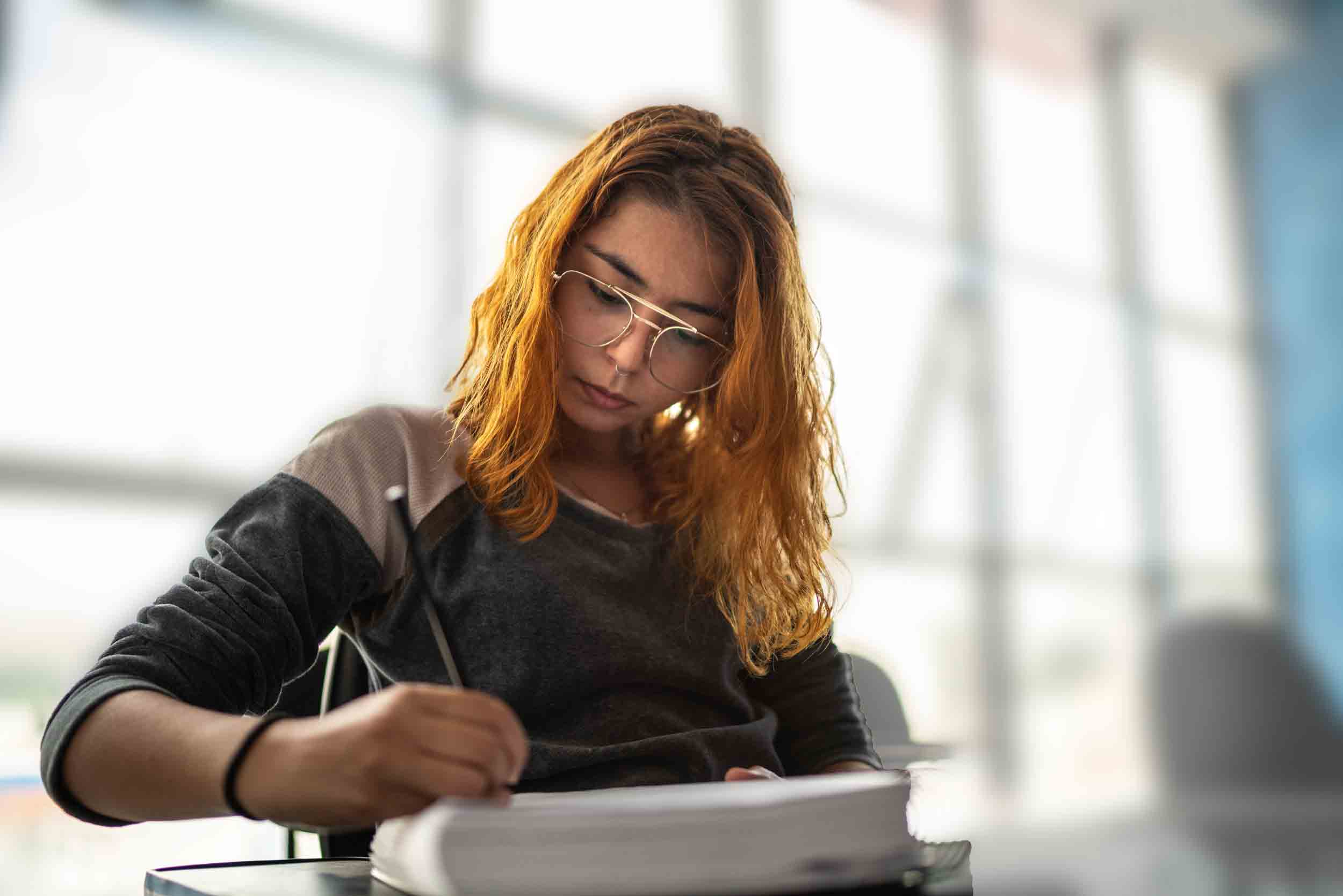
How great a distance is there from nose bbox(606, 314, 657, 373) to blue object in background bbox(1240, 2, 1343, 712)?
109 inches

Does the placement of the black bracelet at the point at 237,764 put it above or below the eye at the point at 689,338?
below

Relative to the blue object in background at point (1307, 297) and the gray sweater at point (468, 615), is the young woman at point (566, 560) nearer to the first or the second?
the gray sweater at point (468, 615)

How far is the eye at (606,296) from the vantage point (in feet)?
2.82

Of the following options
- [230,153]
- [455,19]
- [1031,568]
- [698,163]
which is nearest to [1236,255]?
[1031,568]

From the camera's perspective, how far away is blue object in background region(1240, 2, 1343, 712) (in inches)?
124

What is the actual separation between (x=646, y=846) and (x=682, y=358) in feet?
1.73

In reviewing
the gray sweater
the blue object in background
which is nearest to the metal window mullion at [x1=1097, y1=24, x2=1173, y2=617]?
the blue object in background

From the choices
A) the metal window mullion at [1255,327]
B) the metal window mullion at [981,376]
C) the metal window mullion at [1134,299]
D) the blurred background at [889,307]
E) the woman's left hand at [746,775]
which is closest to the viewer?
the woman's left hand at [746,775]

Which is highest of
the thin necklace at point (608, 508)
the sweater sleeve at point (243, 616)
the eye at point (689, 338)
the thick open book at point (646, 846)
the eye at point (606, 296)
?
the eye at point (606, 296)

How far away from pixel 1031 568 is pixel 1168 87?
73.2 inches

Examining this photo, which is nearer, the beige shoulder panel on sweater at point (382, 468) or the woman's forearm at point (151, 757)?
the woman's forearm at point (151, 757)

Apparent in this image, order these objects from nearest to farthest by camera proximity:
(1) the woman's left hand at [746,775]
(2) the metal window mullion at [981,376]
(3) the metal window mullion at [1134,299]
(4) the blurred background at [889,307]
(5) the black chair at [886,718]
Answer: (1) the woman's left hand at [746,775] → (5) the black chair at [886,718] → (4) the blurred background at [889,307] → (2) the metal window mullion at [981,376] → (3) the metal window mullion at [1134,299]

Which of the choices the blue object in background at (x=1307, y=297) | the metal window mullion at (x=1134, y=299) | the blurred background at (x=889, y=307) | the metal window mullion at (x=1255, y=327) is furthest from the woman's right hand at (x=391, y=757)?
the metal window mullion at (x=1134, y=299)

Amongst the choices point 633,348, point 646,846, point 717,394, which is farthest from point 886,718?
point 646,846
